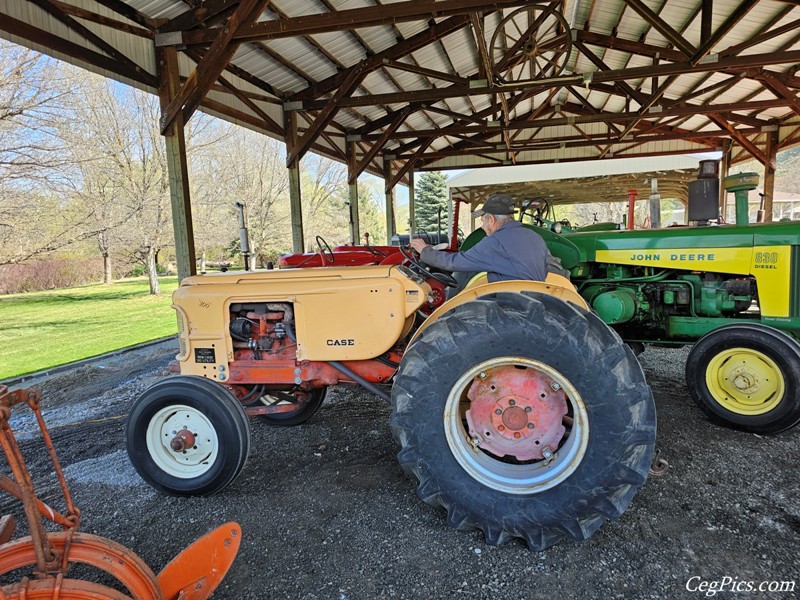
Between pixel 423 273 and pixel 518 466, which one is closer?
pixel 518 466

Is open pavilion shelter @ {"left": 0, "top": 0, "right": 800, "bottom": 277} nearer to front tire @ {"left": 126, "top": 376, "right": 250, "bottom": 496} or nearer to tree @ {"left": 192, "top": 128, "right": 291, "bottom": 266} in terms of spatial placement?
front tire @ {"left": 126, "top": 376, "right": 250, "bottom": 496}

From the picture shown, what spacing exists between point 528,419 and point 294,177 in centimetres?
789

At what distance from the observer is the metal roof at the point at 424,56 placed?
5262 mm

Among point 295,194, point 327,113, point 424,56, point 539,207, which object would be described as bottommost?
point 539,207

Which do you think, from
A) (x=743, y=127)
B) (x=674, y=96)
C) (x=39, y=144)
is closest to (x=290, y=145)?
(x=39, y=144)

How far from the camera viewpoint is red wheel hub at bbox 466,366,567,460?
84.8 inches

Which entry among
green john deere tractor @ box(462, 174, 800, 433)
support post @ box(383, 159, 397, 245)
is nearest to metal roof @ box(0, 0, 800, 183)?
support post @ box(383, 159, 397, 245)

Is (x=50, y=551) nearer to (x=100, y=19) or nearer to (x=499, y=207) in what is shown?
(x=499, y=207)

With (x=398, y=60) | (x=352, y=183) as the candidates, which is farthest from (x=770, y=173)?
(x=352, y=183)

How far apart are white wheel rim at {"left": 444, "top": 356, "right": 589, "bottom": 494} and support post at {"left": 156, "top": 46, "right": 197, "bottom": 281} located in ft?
16.2

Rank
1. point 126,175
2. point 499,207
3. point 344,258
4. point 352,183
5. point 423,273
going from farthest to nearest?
point 352,183
point 126,175
point 344,258
point 423,273
point 499,207

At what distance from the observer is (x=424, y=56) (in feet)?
29.7

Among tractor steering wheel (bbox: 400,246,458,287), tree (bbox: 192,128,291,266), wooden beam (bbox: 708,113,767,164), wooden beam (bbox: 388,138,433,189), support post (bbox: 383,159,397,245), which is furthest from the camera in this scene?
support post (bbox: 383,159,397,245)

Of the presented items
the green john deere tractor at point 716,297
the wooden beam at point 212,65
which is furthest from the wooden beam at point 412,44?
the green john deere tractor at point 716,297
